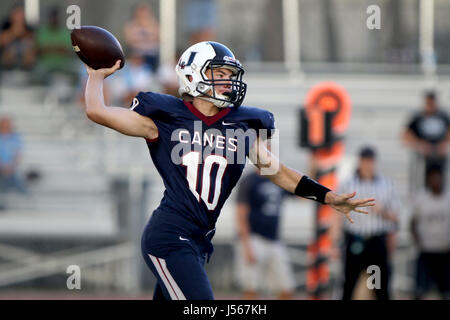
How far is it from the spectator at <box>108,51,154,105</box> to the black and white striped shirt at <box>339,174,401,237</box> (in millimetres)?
3777

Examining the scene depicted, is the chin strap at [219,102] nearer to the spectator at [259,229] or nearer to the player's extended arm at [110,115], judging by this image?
the player's extended arm at [110,115]

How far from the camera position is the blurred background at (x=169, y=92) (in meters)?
10.9

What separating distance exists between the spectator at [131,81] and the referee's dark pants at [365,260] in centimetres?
403

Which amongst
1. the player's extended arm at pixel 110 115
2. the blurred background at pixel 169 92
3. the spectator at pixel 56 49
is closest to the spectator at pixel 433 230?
the blurred background at pixel 169 92

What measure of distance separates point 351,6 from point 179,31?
279cm

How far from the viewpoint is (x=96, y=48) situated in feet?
15.3

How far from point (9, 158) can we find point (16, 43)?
2.33 m

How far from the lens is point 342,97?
9117 mm

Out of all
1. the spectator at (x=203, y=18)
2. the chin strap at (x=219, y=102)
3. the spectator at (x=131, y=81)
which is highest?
the spectator at (x=203, y=18)

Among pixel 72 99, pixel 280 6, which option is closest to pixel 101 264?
pixel 72 99

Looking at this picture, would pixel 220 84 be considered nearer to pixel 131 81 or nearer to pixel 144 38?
pixel 131 81

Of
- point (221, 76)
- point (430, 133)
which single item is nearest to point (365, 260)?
point (430, 133)

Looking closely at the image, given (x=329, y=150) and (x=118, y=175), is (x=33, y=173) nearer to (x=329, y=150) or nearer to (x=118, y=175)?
(x=118, y=175)

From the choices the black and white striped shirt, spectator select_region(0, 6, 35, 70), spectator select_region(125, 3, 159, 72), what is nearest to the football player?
the black and white striped shirt
